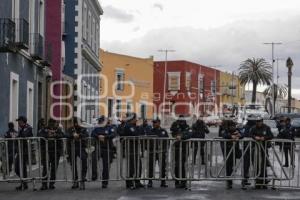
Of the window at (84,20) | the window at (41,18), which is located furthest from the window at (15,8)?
the window at (84,20)

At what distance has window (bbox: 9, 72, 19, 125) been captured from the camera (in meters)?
21.7

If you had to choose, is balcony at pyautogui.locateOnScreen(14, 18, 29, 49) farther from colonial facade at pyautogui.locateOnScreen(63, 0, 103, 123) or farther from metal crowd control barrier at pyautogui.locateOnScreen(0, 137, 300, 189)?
colonial facade at pyautogui.locateOnScreen(63, 0, 103, 123)

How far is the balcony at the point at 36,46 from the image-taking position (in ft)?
80.9

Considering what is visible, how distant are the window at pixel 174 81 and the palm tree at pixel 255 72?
8.17 meters

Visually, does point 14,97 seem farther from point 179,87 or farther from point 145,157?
point 179,87

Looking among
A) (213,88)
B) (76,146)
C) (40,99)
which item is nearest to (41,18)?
(40,99)

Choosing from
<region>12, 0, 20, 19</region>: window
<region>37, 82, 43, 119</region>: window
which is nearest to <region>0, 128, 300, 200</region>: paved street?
<region>12, 0, 20, 19</region>: window

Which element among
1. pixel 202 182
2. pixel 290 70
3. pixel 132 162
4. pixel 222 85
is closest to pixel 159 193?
pixel 132 162

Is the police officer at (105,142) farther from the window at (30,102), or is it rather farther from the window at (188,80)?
the window at (188,80)

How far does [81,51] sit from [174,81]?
4774cm

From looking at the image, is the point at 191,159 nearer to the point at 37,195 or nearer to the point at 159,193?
the point at 159,193

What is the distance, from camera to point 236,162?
606 inches

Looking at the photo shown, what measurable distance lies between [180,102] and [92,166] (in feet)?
236

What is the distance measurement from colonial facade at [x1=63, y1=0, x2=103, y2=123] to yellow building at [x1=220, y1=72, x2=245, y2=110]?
56.0 meters
